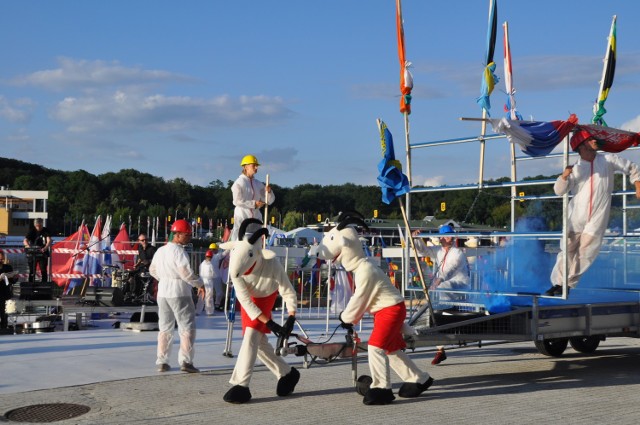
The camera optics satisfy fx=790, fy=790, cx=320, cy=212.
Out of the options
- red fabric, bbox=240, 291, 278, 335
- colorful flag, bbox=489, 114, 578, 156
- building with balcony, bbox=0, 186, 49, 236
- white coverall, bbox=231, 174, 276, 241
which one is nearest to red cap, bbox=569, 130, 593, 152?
colorful flag, bbox=489, 114, 578, 156

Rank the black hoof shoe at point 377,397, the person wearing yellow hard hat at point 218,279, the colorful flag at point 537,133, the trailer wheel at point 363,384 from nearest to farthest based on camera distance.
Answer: the black hoof shoe at point 377,397
the trailer wheel at point 363,384
the colorful flag at point 537,133
the person wearing yellow hard hat at point 218,279

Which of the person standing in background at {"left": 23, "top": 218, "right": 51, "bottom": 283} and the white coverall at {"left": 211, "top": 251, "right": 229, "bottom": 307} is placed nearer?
the person standing in background at {"left": 23, "top": 218, "right": 51, "bottom": 283}

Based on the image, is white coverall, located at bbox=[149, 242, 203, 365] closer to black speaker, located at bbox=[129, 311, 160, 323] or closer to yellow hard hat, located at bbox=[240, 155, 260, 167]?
yellow hard hat, located at bbox=[240, 155, 260, 167]

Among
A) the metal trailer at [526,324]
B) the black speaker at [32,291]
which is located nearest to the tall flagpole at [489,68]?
the metal trailer at [526,324]

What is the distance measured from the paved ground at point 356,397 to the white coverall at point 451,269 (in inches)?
41.7

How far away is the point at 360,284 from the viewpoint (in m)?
7.94

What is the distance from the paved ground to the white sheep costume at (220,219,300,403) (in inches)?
12.7

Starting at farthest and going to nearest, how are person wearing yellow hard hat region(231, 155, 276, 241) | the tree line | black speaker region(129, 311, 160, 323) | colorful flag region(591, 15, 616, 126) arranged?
the tree line, black speaker region(129, 311, 160, 323), person wearing yellow hard hat region(231, 155, 276, 241), colorful flag region(591, 15, 616, 126)

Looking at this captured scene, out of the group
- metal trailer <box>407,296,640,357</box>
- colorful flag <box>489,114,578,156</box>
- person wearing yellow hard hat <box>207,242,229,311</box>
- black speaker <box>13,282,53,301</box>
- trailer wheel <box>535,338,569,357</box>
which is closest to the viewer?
colorful flag <box>489,114,578,156</box>

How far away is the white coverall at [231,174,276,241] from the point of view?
1074 cm

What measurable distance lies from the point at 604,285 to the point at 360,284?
4171 millimetres

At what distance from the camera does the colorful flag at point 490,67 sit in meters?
10.1

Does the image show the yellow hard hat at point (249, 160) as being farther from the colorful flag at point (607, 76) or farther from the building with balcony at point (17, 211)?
the building with balcony at point (17, 211)

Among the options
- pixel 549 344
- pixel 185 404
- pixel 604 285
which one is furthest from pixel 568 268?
pixel 185 404
